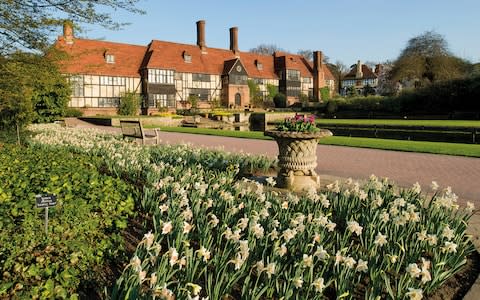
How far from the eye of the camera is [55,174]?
227 inches

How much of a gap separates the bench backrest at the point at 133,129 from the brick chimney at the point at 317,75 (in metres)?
56.9

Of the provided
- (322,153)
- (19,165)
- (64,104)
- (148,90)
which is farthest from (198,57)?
(19,165)

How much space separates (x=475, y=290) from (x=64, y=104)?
27157mm

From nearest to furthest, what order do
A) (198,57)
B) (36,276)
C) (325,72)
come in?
(36,276) < (198,57) < (325,72)

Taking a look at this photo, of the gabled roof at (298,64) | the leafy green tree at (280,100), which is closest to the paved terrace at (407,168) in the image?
the leafy green tree at (280,100)

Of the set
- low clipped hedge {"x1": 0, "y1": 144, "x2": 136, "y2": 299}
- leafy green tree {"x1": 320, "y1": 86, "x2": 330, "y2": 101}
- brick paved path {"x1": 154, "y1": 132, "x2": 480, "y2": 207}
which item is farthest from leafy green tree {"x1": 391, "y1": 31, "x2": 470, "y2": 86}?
low clipped hedge {"x1": 0, "y1": 144, "x2": 136, "y2": 299}

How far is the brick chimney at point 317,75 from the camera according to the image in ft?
221

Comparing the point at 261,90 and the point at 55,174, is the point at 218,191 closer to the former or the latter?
the point at 55,174

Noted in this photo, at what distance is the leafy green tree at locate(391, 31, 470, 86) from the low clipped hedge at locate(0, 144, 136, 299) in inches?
2060

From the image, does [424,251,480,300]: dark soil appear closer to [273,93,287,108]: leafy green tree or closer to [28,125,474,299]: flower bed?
[28,125,474,299]: flower bed

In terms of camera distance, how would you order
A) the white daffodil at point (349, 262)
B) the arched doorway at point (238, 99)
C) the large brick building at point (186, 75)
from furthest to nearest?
1. the arched doorway at point (238, 99)
2. the large brick building at point (186, 75)
3. the white daffodil at point (349, 262)

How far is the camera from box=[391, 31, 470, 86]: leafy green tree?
50.4 meters

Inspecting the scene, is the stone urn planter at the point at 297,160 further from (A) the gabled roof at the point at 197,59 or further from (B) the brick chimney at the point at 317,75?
(B) the brick chimney at the point at 317,75

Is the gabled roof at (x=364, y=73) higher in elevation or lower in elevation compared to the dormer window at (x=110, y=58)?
higher
